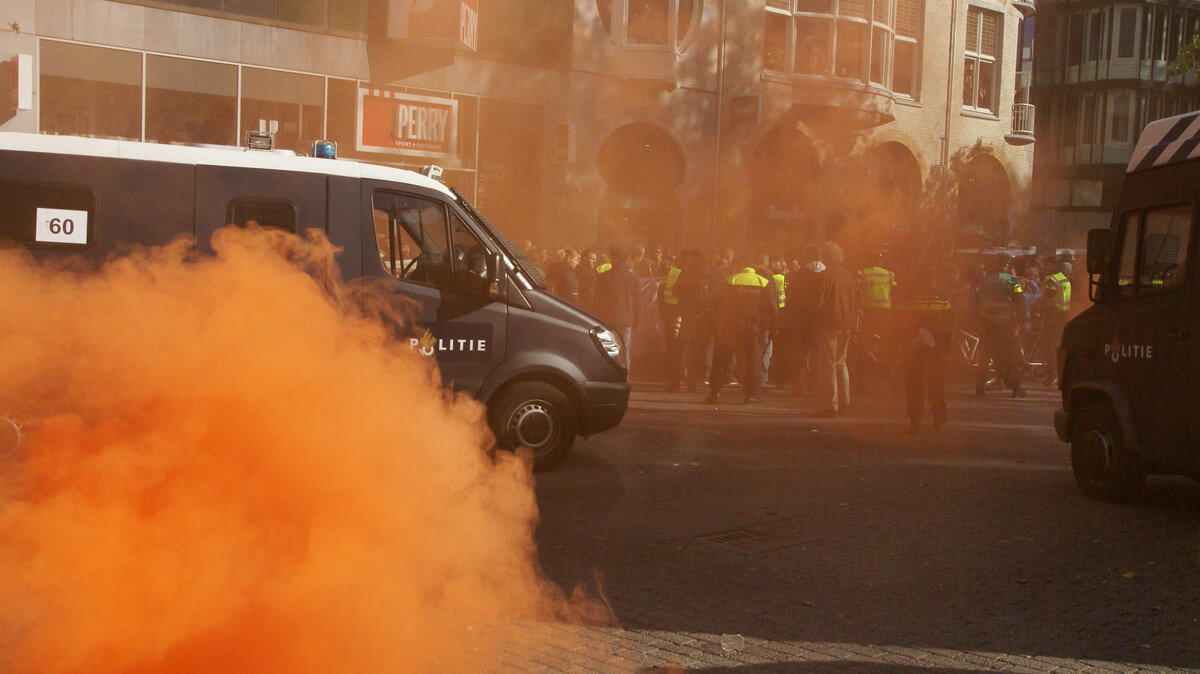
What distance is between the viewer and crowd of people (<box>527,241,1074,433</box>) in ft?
37.6

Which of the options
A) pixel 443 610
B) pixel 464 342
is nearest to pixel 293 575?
pixel 443 610

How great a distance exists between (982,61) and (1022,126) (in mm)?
2866

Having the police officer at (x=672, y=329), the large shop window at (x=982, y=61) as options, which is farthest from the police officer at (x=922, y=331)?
the large shop window at (x=982, y=61)

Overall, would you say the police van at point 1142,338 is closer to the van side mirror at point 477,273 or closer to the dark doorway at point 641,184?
the van side mirror at point 477,273

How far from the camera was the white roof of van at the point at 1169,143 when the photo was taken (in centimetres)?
746

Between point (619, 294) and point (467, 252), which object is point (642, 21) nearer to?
point (619, 294)

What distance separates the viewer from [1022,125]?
34.3 m

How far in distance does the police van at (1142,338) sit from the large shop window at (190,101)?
14.3m

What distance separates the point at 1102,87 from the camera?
5147cm

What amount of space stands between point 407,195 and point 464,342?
120 centimetres

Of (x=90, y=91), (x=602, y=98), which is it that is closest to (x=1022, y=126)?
(x=602, y=98)

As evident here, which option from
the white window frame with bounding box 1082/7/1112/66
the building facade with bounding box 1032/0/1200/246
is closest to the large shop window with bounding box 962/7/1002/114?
the building facade with bounding box 1032/0/1200/246

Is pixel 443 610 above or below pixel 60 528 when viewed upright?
below

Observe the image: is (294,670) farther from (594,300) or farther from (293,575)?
(594,300)
